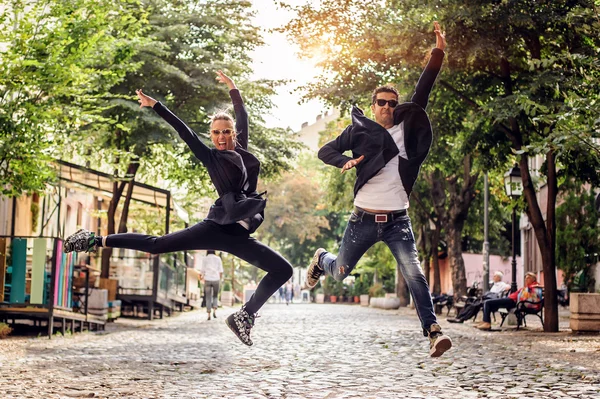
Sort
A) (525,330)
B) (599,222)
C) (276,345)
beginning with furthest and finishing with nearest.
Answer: (599,222), (525,330), (276,345)

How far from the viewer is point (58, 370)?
40.0 ft

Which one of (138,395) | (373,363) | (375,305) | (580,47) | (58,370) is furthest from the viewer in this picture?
(375,305)

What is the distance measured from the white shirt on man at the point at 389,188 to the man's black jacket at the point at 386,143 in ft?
0.12

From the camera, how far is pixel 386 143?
22.9ft

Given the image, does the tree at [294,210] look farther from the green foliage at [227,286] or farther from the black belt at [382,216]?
the black belt at [382,216]

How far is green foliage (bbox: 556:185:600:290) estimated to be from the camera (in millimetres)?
30516

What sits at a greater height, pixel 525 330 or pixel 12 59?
pixel 12 59

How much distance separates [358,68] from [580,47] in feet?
19.1

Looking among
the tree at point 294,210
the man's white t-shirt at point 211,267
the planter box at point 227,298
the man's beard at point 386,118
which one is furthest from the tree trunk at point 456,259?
the tree at point 294,210

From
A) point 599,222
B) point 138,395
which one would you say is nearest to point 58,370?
point 138,395

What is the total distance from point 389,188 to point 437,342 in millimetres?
1117

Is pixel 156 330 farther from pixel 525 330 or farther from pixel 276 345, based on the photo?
pixel 525 330

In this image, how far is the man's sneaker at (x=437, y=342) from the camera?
686 centimetres

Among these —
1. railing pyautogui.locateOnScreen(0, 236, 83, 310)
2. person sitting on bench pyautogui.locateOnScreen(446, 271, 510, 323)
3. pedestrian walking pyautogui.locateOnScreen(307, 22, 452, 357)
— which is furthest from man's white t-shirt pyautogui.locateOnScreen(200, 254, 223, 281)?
pedestrian walking pyautogui.locateOnScreen(307, 22, 452, 357)
